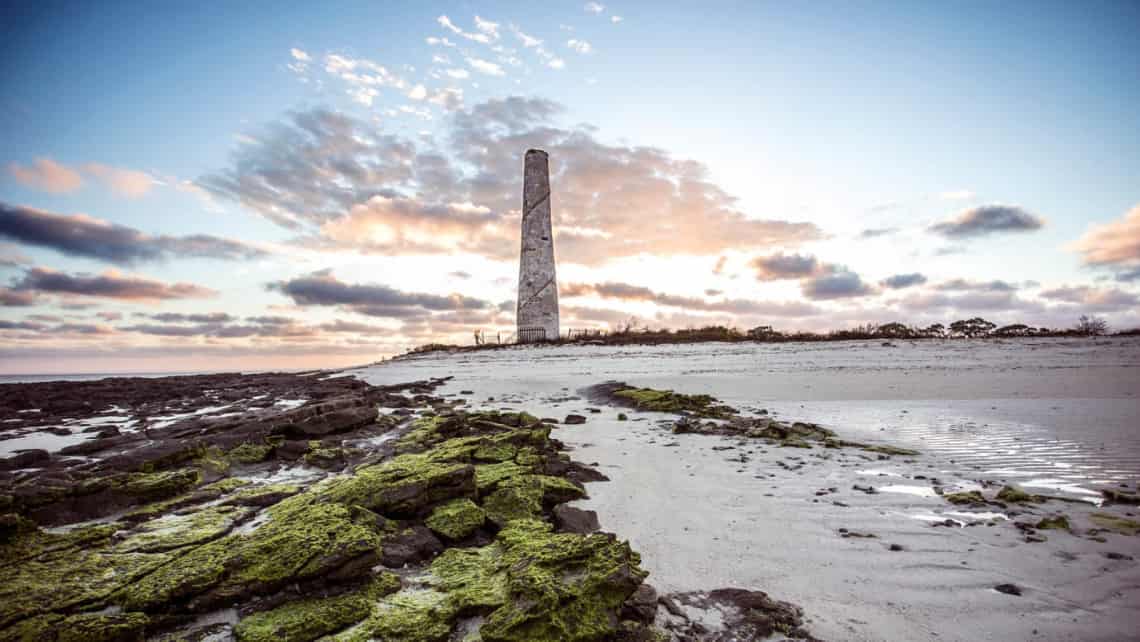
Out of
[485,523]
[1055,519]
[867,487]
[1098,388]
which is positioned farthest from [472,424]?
[1098,388]

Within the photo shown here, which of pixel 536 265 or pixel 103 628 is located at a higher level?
pixel 536 265

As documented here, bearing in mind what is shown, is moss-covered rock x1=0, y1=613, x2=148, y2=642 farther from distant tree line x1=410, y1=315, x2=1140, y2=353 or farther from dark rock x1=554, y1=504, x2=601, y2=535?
distant tree line x1=410, y1=315, x2=1140, y2=353

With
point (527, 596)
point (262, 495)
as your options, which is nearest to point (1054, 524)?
point (527, 596)

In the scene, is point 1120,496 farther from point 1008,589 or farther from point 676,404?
point 676,404

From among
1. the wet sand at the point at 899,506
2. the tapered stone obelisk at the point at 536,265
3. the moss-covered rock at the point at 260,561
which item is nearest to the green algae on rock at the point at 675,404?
the wet sand at the point at 899,506

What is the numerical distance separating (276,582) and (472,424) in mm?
4081

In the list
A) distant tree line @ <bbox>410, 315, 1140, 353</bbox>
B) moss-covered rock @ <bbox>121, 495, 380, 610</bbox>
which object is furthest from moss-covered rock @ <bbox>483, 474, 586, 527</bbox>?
distant tree line @ <bbox>410, 315, 1140, 353</bbox>

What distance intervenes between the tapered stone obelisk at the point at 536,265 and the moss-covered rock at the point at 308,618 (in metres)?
21.2

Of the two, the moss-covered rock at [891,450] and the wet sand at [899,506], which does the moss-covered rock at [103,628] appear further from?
the moss-covered rock at [891,450]

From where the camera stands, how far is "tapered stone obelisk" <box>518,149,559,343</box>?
23.8 metres

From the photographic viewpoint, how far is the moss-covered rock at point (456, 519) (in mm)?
3250

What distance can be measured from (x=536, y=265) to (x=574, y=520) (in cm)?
2091

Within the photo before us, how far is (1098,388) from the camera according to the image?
9289 mm

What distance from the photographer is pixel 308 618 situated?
227 centimetres
